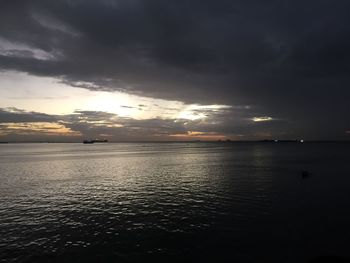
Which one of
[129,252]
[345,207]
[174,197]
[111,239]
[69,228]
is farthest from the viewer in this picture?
[174,197]

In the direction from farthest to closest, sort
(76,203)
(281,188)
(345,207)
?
(281,188), (76,203), (345,207)

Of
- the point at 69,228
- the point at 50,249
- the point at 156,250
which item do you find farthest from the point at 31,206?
the point at 156,250

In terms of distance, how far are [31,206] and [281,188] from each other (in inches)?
2052

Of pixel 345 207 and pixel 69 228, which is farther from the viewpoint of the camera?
pixel 345 207

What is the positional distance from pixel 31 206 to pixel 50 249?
22.1 meters

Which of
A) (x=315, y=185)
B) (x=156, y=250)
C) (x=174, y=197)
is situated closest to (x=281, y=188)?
(x=315, y=185)

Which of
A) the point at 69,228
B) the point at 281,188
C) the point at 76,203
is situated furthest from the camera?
the point at 281,188

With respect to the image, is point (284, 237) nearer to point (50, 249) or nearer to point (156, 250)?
point (156, 250)

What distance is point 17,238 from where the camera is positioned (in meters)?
31.0

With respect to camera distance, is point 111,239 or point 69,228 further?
point 69,228

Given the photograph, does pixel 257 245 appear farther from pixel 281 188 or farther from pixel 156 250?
pixel 281 188

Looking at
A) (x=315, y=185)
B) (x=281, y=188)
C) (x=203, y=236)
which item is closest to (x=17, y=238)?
(x=203, y=236)

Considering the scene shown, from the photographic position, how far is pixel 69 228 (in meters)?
34.3

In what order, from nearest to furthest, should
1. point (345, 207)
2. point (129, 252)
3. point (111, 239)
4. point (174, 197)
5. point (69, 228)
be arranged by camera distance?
point (129, 252) < point (111, 239) < point (69, 228) < point (345, 207) < point (174, 197)
